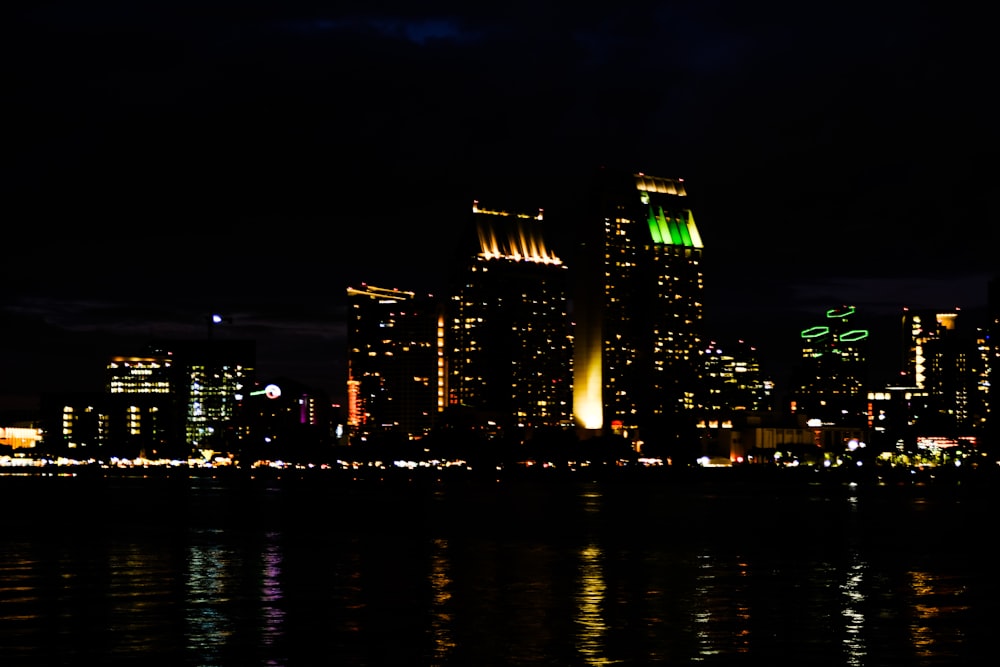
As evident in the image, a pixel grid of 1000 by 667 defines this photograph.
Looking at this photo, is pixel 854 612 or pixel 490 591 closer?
pixel 854 612

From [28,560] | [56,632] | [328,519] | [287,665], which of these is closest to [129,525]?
[328,519]

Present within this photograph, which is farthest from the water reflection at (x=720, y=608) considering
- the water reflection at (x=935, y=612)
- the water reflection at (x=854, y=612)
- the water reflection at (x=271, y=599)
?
the water reflection at (x=271, y=599)

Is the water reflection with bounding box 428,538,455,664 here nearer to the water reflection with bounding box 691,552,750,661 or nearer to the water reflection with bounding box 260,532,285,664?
the water reflection with bounding box 260,532,285,664

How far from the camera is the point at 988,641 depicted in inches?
1773

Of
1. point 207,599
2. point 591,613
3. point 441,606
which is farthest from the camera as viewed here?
point 207,599

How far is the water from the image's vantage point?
42812mm

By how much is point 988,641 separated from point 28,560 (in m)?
47.3

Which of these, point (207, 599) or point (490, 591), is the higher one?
point (207, 599)

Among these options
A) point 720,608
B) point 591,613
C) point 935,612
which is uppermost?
point 591,613

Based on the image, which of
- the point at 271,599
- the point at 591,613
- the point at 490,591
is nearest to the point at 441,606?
the point at 591,613

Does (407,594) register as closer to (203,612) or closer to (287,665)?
(203,612)

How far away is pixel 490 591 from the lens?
59562 millimetres

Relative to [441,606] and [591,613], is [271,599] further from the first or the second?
[591,613]

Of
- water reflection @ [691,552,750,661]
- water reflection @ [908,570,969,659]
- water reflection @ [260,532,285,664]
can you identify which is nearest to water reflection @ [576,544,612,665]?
water reflection @ [691,552,750,661]
